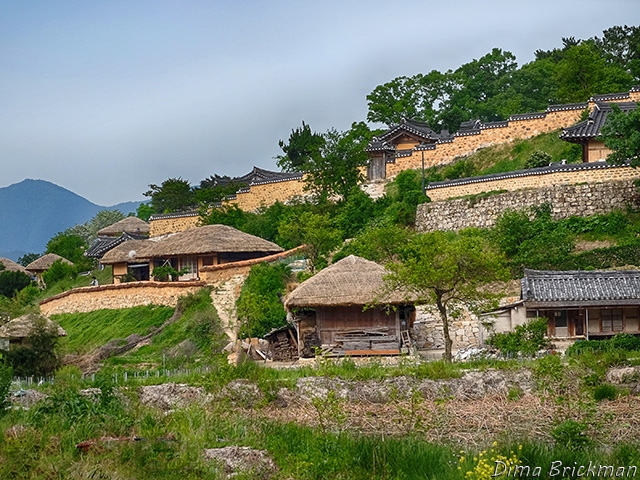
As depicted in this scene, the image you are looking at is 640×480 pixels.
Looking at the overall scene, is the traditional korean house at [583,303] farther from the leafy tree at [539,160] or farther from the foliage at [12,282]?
the foliage at [12,282]

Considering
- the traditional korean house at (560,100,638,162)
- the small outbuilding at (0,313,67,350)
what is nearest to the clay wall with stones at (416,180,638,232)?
the traditional korean house at (560,100,638,162)

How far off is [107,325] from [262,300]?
6989mm

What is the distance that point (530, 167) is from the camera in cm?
3606

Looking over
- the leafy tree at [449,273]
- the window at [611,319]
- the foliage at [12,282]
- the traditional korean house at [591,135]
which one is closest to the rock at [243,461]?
the leafy tree at [449,273]

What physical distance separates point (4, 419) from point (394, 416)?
603 centimetres

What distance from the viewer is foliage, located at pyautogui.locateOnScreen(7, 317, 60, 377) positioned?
22.2 metres

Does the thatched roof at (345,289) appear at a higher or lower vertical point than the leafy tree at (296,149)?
lower

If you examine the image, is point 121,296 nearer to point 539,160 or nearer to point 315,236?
point 315,236

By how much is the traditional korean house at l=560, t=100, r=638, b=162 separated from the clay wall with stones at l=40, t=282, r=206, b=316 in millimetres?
13930

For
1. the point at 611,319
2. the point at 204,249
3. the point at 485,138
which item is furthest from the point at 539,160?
the point at 204,249

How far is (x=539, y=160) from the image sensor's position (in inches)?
1411

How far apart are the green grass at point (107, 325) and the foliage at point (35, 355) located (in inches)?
233

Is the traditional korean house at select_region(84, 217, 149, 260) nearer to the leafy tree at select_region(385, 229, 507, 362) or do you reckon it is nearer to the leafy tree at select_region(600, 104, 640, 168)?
the leafy tree at select_region(600, 104, 640, 168)

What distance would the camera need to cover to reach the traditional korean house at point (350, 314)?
25422 mm
